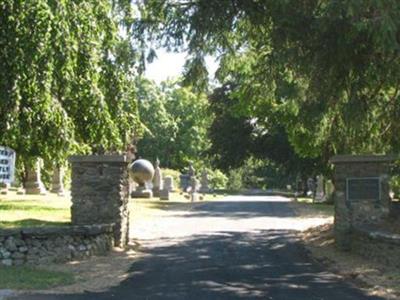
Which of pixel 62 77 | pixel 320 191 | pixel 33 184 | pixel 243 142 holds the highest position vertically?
pixel 243 142

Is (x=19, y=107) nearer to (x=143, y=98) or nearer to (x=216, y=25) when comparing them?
(x=216, y=25)

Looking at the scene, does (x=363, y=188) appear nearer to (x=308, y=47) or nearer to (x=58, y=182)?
(x=308, y=47)

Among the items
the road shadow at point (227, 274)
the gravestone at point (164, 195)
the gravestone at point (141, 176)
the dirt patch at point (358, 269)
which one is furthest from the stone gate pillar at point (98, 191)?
the gravestone at point (164, 195)

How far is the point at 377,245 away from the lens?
13.0m

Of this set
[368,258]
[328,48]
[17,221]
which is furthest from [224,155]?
[328,48]

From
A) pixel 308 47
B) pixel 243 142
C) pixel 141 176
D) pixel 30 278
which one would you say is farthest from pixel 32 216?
pixel 243 142

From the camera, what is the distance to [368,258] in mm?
13352

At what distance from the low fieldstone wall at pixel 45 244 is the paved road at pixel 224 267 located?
116cm

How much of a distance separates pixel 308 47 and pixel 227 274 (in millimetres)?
4077

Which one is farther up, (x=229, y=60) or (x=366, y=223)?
(x=229, y=60)

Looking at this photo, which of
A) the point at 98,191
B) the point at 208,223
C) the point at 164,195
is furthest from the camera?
the point at 164,195

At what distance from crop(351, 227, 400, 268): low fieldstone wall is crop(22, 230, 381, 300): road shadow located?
1081 millimetres

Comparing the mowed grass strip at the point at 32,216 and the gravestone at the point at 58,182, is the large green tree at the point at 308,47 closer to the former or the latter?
the mowed grass strip at the point at 32,216

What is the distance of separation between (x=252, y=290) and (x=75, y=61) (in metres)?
8.58
